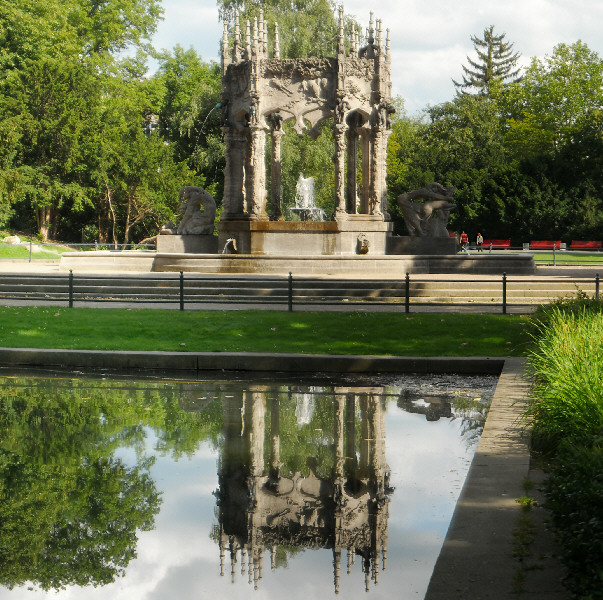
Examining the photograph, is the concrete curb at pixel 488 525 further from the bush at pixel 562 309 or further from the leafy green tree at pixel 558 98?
the leafy green tree at pixel 558 98

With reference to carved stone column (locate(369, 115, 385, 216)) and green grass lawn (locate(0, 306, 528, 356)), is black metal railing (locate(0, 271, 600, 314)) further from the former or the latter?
carved stone column (locate(369, 115, 385, 216))

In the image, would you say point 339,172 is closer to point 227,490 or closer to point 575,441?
point 227,490

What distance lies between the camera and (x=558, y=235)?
64.1m

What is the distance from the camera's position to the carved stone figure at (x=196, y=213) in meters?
35.7

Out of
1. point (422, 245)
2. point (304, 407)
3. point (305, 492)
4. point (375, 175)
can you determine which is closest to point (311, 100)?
point (375, 175)

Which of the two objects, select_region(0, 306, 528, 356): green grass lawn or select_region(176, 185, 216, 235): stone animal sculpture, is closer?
select_region(0, 306, 528, 356): green grass lawn

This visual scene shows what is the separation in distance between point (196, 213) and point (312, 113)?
5604 millimetres

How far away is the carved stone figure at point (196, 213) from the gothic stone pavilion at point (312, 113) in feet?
3.15

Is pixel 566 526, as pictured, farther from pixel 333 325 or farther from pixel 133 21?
pixel 133 21

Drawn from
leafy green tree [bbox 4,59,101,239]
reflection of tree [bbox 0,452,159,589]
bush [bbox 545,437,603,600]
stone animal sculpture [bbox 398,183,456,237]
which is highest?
leafy green tree [bbox 4,59,101,239]

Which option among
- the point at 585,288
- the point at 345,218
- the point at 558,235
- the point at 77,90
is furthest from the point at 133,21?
the point at 585,288

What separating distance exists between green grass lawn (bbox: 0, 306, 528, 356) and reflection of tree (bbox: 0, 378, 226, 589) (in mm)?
3465

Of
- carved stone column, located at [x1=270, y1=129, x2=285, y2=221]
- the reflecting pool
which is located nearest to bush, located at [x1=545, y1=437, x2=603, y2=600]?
the reflecting pool

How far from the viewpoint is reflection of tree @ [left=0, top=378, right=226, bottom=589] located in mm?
6246
